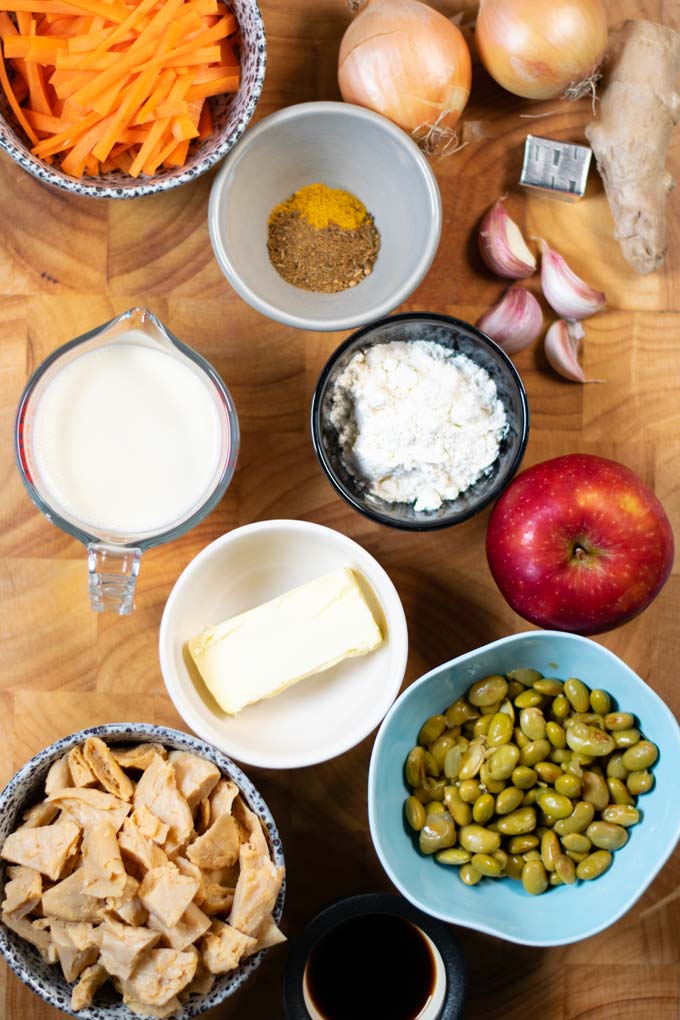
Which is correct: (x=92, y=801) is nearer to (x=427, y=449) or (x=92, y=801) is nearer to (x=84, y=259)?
(x=427, y=449)

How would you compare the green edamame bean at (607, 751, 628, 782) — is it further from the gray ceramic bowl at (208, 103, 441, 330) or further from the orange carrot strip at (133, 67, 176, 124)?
the orange carrot strip at (133, 67, 176, 124)

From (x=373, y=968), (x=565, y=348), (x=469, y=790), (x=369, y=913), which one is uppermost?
(x=565, y=348)

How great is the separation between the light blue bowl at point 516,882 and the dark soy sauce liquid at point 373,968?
10 cm

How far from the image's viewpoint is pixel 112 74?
122cm

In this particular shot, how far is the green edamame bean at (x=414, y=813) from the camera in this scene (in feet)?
4.16

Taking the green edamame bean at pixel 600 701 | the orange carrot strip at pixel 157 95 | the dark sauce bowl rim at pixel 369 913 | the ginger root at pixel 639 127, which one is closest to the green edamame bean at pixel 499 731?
the green edamame bean at pixel 600 701

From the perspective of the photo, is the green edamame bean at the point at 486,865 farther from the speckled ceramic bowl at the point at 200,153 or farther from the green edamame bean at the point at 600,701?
the speckled ceramic bowl at the point at 200,153

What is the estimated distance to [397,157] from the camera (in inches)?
52.9

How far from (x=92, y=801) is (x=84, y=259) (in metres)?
0.77

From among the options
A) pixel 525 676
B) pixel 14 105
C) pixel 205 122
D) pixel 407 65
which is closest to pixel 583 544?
pixel 525 676

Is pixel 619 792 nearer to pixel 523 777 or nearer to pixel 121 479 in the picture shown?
pixel 523 777

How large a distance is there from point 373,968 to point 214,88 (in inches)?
47.9

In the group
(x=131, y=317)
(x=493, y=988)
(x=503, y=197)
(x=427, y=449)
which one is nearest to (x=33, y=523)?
(x=131, y=317)

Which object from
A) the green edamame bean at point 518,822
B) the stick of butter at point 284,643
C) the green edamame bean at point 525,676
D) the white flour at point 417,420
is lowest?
the green edamame bean at point 518,822
